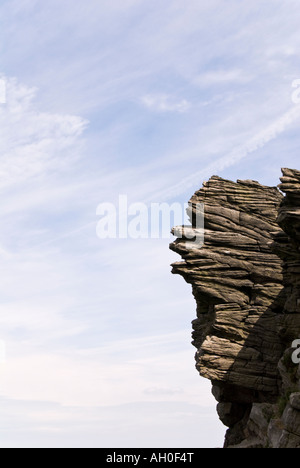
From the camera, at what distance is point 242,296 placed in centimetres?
6147

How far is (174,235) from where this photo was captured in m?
62.1

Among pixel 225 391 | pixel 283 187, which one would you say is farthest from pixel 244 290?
pixel 283 187

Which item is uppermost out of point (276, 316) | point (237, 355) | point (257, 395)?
point (276, 316)

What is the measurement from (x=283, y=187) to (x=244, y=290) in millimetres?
16547

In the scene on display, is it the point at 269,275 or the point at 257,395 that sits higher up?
the point at 269,275

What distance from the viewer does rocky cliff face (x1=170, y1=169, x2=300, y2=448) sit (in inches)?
2216

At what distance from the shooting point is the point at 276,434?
155 feet

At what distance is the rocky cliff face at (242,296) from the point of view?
56281mm
